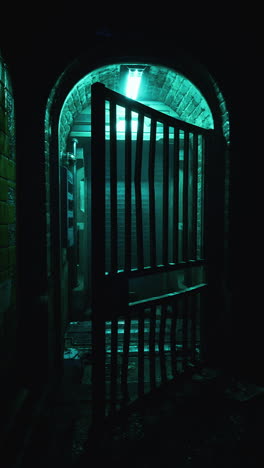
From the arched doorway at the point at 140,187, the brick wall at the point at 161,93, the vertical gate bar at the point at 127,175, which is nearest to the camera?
the arched doorway at the point at 140,187

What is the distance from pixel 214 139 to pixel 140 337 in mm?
2357

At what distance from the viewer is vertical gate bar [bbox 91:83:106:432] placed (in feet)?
7.95

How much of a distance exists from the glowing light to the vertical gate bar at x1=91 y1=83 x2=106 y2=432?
7.63 ft

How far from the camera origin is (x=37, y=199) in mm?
2920

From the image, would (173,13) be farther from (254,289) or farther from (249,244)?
(254,289)

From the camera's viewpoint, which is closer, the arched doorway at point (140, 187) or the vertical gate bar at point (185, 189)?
the arched doorway at point (140, 187)

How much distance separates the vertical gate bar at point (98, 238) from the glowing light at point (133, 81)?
7.63 feet

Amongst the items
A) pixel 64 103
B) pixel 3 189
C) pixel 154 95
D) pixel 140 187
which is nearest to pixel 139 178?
pixel 140 187

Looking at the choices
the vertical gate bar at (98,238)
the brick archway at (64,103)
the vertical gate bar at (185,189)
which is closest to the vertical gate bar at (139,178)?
the vertical gate bar at (98,238)

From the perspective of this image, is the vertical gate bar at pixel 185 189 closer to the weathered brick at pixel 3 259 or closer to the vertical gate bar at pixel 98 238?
the vertical gate bar at pixel 98 238

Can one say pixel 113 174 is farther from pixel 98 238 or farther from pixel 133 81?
pixel 133 81

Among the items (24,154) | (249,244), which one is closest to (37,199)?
(24,154)

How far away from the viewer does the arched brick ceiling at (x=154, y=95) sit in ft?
13.2

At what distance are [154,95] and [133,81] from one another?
868 mm
